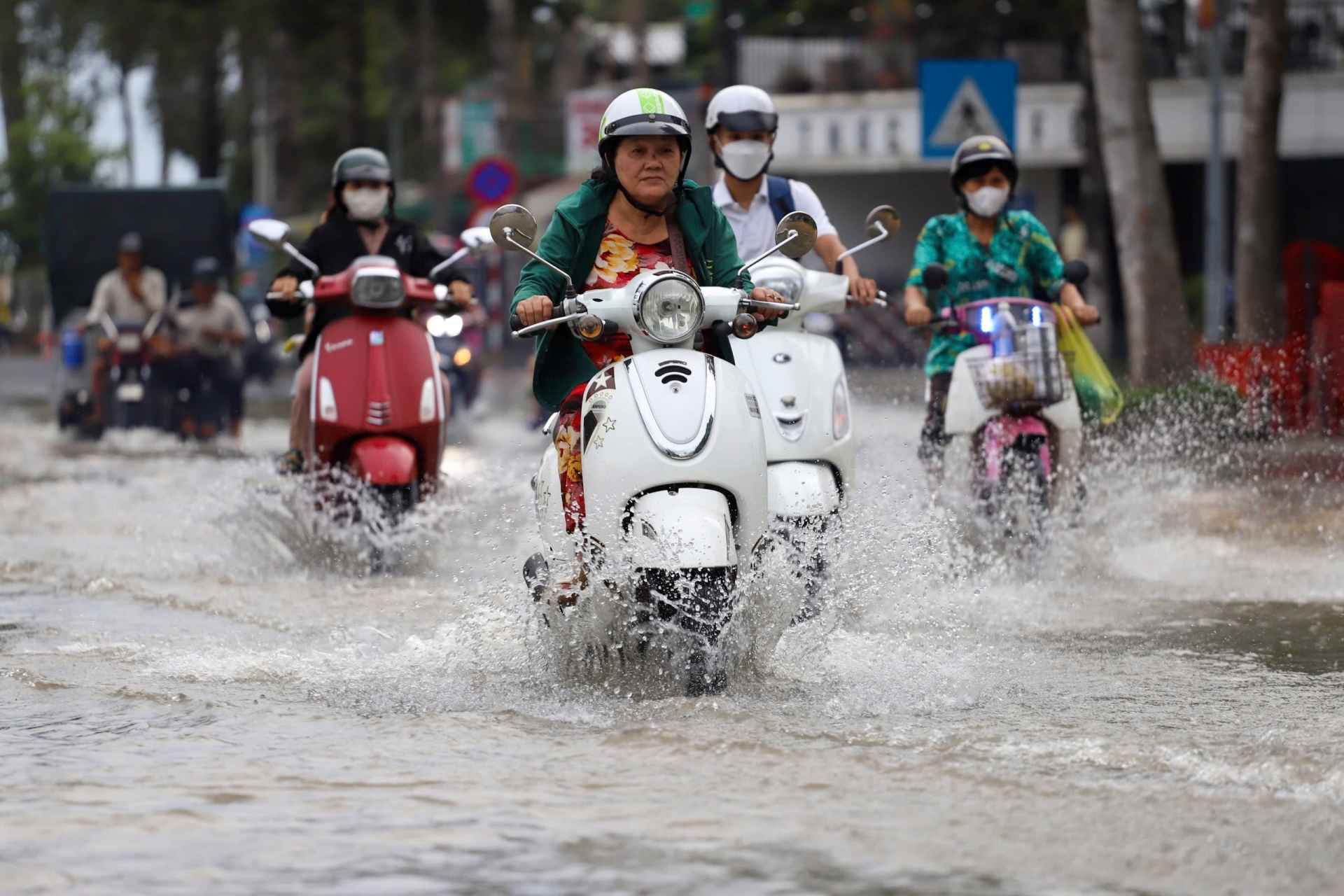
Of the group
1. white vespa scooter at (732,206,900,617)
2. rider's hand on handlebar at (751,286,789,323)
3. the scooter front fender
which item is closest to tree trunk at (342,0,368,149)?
the scooter front fender

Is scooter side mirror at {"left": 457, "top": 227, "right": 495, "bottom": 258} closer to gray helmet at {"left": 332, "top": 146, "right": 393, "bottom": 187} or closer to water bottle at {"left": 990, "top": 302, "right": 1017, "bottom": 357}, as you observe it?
gray helmet at {"left": 332, "top": 146, "right": 393, "bottom": 187}

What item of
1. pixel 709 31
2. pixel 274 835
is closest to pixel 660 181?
pixel 274 835

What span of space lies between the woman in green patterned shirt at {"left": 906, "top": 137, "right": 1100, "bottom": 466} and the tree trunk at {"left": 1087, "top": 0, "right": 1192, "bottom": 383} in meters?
7.01

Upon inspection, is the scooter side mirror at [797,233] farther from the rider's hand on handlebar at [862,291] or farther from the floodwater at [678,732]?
the rider's hand on handlebar at [862,291]

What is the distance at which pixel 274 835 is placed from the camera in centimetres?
427

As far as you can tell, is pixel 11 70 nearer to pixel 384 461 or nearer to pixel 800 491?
pixel 384 461

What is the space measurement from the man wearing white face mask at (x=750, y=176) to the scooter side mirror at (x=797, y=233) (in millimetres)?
1842

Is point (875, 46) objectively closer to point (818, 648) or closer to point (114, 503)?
point (114, 503)

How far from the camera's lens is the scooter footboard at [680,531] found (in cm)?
541

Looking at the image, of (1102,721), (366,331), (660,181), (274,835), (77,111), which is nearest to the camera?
(274,835)

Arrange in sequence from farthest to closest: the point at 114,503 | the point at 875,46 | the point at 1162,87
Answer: the point at 875,46
the point at 1162,87
the point at 114,503

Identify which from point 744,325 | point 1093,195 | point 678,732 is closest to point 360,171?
point 744,325

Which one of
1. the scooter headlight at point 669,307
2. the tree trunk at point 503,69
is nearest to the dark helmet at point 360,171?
the scooter headlight at point 669,307

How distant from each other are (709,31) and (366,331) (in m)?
38.4
